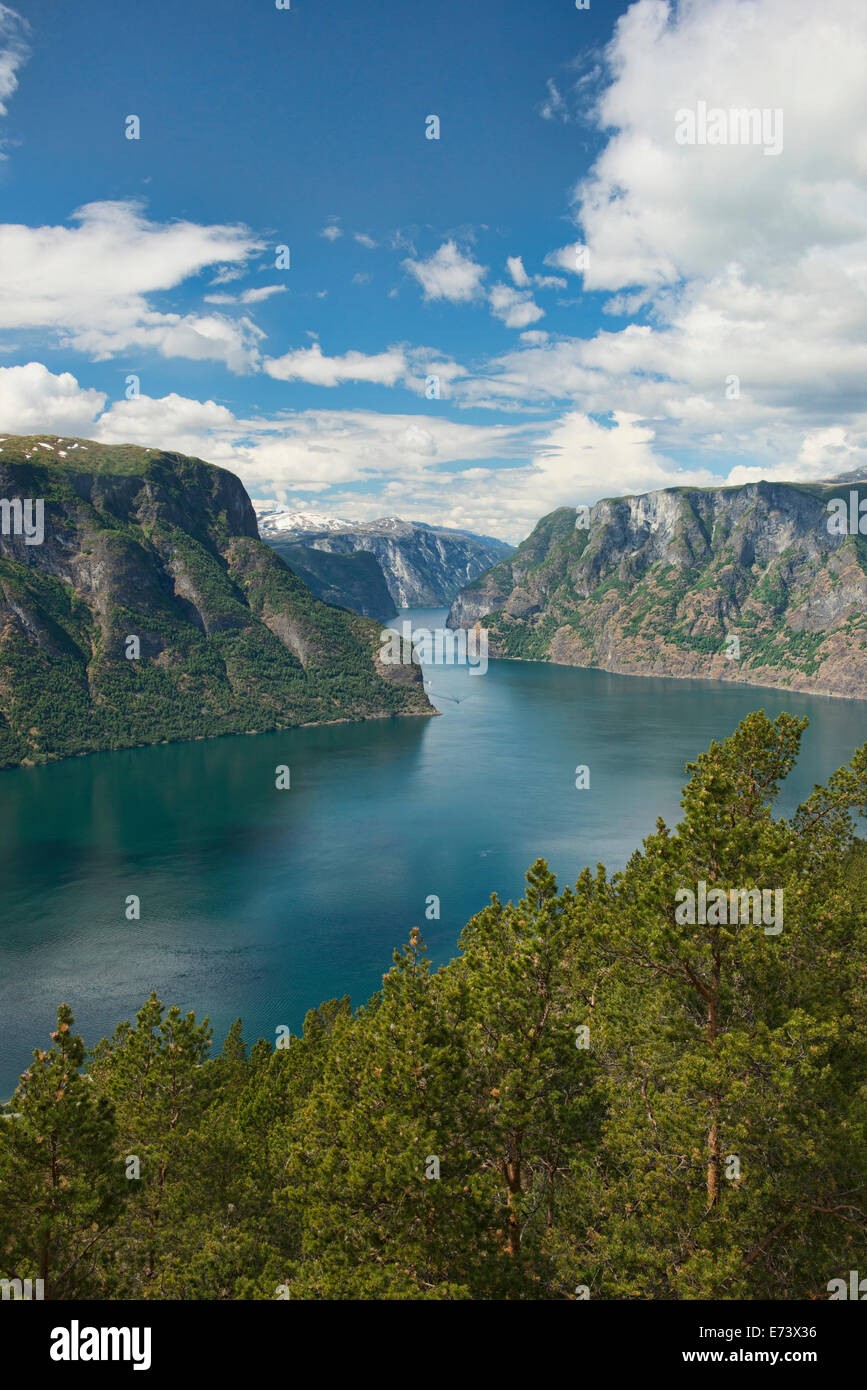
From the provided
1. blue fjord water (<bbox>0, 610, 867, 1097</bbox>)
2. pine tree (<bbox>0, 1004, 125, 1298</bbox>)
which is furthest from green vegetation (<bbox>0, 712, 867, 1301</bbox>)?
blue fjord water (<bbox>0, 610, 867, 1097</bbox>)

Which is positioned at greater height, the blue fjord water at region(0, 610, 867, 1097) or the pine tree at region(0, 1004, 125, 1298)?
the pine tree at region(0, 1004, 125, 1298)

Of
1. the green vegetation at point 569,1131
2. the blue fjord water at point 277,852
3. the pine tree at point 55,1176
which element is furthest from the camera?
the blue fjord water at point 277,852

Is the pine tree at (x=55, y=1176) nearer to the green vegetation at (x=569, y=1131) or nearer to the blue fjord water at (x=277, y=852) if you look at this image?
the green vegetation at (x=569, y=1131)

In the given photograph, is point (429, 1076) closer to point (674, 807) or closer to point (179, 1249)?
point (179, 1249)

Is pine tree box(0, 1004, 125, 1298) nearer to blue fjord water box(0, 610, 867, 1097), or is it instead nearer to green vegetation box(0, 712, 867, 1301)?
green vegetation box(0, 712, 867, 1301)

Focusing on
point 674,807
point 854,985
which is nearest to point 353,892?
point 674,807

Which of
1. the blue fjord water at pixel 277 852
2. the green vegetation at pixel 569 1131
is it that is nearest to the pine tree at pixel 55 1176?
the green vegetation at pixel 569 1131
